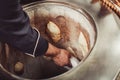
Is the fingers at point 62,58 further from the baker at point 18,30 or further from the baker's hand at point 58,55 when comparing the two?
the baker at point 18,30

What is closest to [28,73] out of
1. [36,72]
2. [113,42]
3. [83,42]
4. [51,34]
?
[36,72]

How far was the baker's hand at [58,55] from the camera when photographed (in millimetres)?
1540

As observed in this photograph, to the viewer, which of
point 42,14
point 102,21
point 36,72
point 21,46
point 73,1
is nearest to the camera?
point 21,46

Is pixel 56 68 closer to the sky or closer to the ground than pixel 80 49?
closer to the ground

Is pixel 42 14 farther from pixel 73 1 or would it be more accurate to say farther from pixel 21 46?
pixel 21 46

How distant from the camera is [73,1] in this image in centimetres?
163

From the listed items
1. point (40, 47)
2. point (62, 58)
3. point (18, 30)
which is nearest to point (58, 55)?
point (62, 58)

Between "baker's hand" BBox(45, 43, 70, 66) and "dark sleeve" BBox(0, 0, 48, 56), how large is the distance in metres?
0.14

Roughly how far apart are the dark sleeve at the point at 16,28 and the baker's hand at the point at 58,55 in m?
0.14

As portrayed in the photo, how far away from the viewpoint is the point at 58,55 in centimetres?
160

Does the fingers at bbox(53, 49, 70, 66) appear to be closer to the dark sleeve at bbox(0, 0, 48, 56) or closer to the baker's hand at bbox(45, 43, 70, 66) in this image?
the baker's hand at bbox(45, 43, 70, 66)

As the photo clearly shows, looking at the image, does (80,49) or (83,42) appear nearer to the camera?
(83,42)

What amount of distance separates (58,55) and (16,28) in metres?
0.40

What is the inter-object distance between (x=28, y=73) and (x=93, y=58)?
592mm
